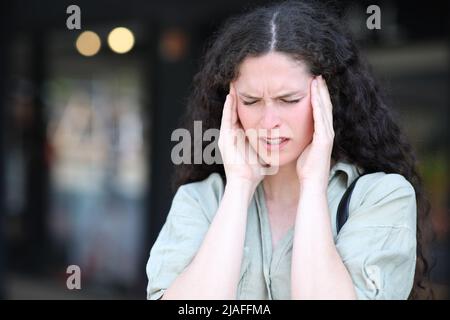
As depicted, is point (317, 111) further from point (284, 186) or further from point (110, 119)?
point (110, 119)

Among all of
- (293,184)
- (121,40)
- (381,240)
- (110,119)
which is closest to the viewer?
(381,240)

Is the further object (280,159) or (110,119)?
(110,119)

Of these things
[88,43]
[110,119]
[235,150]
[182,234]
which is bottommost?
[110,119]

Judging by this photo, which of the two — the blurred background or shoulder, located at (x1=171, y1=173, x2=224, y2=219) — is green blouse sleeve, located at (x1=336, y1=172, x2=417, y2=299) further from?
the blurred background

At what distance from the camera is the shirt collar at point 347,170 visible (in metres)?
1.85

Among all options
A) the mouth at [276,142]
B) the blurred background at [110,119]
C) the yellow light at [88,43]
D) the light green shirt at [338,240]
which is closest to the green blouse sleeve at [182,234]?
the light green shirt at [338,240]

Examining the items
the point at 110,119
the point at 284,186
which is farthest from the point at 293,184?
the point at 110,119

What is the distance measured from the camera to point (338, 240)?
5.63 ft

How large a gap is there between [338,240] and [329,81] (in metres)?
0.41

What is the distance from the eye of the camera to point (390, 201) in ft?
5.61

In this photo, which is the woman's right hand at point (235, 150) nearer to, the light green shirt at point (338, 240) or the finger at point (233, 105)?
the finger at point (233, 105)

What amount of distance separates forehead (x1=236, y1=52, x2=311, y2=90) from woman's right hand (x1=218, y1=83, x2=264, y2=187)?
0.11 meters

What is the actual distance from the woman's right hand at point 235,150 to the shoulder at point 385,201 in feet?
0.83

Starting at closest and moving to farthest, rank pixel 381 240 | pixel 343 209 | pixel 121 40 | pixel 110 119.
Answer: pixel 381 240
pixel 343 209
pixel 121 40
pixel 110 119
